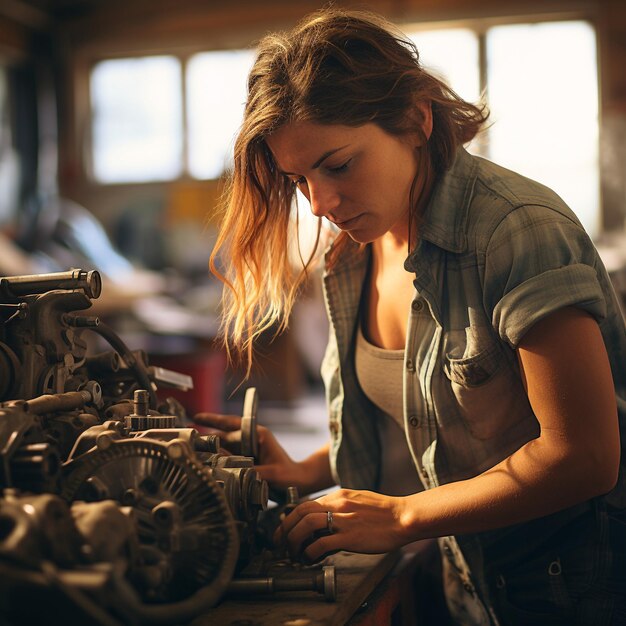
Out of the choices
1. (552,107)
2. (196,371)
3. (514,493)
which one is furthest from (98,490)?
(552,107)

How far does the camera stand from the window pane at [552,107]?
6.20m

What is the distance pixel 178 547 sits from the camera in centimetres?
88

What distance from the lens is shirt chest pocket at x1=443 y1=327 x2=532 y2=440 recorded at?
3.98ft

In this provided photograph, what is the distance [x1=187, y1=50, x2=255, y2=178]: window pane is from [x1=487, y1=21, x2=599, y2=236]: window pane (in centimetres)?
203

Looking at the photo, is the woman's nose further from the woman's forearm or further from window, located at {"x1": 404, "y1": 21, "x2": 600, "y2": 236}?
window, located at {"x1": 404, "y1": 21, "x2": 600, "y2": 236}

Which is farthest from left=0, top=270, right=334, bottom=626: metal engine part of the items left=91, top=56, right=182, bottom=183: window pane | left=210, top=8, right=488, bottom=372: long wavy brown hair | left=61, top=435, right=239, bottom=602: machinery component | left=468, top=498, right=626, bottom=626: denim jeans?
left=91, top=56, right=182, bottom=183: window pane

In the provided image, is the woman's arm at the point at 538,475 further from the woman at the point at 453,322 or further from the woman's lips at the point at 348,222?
the woman's lips at the point at 348,222

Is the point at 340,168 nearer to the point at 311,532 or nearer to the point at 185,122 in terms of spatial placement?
the point at 311,532

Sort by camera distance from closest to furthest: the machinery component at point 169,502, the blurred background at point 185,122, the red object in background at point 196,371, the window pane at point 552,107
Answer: the machinery component at point 169,502
the red object in background at point 196,371
the blurred background at point 185,122
the window pane at point 552,107

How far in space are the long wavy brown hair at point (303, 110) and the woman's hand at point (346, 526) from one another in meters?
0.39

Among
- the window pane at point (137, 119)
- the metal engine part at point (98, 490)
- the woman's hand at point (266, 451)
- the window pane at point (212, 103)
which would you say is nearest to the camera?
the metal engine part at point (98, 490)

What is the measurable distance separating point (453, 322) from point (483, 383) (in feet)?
0.33

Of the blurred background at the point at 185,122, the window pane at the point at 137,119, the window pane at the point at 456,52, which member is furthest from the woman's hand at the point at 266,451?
the window pane at the point at 137,119

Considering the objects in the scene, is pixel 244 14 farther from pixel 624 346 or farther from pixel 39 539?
pixel 39 539
